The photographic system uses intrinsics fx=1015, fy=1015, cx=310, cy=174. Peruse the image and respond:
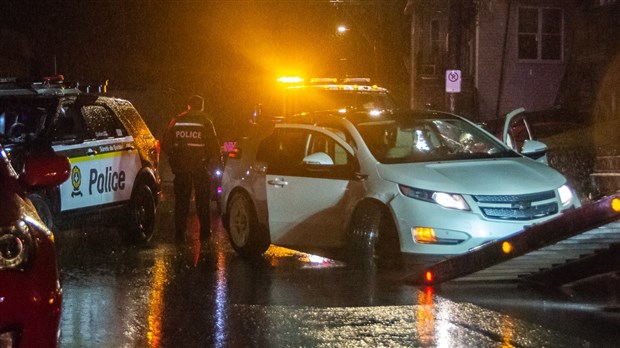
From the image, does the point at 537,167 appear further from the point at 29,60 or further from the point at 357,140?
the point at 29,60

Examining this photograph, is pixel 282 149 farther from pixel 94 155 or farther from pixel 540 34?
pixel 540 34

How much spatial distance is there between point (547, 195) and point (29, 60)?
72.2ft

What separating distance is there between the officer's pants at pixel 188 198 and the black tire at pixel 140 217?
1.03ft

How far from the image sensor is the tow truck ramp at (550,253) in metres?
7.32

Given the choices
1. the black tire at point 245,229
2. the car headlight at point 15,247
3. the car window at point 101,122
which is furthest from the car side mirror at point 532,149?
the car headlight at point 15,247

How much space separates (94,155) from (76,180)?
1.45ft

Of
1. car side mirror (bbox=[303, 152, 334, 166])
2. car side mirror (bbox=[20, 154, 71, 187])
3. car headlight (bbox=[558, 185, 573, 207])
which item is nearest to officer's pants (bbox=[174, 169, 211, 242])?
car side mirror (bbox=[303, 152, 334, 166])

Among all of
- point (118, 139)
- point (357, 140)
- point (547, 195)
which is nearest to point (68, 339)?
point (357, 140)

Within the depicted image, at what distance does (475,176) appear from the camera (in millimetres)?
8953

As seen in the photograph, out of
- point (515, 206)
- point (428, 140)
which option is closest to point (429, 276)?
point (515, 206)

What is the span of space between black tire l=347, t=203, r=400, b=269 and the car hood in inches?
13.8

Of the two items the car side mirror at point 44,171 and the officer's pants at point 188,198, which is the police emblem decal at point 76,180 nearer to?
the officer's pants at point 188,198

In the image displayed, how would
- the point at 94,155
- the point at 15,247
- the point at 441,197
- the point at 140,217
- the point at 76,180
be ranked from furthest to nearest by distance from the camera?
the point at 140,217 → the point at 94,155 → the point at 76,180 → the point at 441,197 → the point at 15,247

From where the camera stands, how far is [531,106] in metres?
28.8
